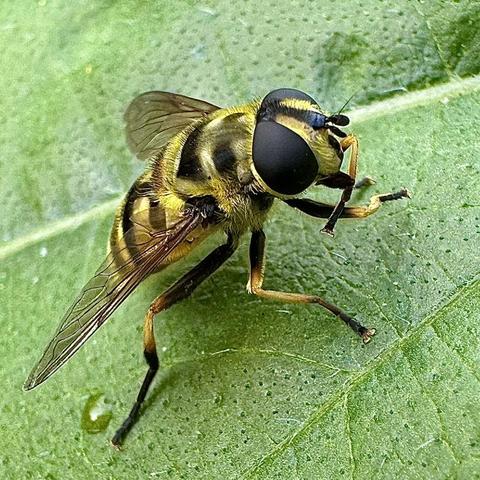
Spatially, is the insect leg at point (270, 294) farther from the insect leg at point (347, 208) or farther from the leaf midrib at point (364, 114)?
the leaf midrib at point (364, 114)

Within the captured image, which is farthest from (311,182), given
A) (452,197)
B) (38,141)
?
(38,141)

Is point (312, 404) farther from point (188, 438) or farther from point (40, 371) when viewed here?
point (40, 371)

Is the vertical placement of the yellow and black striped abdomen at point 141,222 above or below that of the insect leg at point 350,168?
below

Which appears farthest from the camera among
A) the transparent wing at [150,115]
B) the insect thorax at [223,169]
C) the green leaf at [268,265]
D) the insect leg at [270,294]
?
the transparent wing at [150,115]

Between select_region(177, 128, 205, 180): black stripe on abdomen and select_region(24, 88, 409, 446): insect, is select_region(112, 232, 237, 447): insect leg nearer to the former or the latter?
select_region(24, 88, 409, 446): insect

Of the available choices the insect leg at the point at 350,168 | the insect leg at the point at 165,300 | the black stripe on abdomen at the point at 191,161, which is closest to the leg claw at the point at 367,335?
the insect leg at the point at 350,168

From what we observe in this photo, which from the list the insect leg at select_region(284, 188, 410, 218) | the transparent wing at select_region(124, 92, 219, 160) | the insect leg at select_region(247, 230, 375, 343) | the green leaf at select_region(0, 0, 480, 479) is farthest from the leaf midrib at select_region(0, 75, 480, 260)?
the insect leg at select_region(247, 230, 375, 343)
